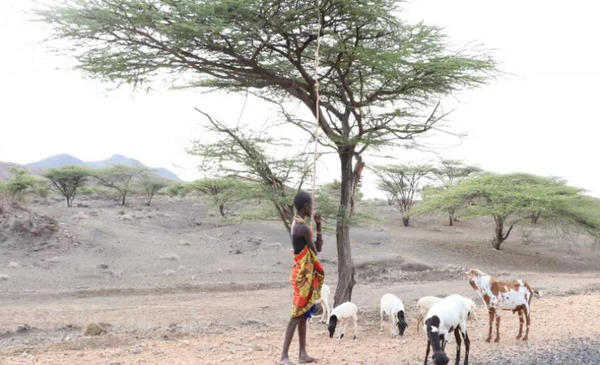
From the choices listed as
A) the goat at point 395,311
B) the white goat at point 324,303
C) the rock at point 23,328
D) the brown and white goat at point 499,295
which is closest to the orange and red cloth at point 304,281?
the goat at point 395,311

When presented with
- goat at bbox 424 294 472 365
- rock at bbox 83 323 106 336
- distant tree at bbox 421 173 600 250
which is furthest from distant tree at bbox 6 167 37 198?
goat at bbox 424 294 472 365

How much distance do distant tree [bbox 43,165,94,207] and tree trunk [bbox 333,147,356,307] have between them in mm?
30572

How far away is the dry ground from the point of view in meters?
6.66

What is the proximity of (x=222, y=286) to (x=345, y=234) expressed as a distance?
7564mm

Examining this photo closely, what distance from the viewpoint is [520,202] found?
22.9m

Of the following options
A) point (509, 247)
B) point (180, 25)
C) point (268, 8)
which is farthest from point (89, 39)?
point (509, 247)

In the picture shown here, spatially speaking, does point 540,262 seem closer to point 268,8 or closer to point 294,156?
point 294,156

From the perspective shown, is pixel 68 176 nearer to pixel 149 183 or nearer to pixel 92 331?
pixel 149 183

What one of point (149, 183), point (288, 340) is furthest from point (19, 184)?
point (288, 340)

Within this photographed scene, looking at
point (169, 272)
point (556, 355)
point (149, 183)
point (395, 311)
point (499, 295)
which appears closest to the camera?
point (556, 355)

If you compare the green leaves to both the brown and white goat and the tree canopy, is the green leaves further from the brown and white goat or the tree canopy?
the tree canopy

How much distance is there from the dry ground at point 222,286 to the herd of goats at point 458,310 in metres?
0.34

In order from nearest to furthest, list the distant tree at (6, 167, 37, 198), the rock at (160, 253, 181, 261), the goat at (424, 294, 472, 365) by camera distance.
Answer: the goat at (424, 294, 472, 365)
the rock at (160, 253, 181, 261)
the distant tree at (6, 167, 37, 198)

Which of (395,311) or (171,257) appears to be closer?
(395,311)
